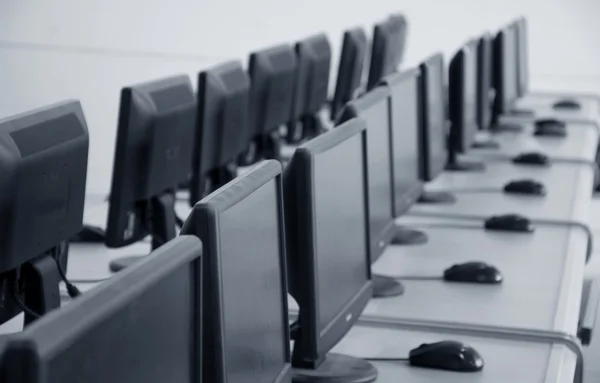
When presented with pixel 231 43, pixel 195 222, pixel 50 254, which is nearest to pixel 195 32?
pixel 231 43

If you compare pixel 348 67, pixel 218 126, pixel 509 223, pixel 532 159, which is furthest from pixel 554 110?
pixel 218 126

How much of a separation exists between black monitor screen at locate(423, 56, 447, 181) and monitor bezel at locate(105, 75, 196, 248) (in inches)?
35.4

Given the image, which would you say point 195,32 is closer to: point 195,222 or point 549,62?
point 549,62

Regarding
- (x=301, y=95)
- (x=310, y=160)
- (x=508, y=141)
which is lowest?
(x=508, y=141)

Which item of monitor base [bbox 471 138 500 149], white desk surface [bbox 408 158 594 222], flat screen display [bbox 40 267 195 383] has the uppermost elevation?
flat screen display [bbox 40 267 195 383]

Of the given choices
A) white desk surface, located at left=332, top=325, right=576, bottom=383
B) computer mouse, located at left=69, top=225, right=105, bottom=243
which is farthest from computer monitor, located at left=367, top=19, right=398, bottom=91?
white desk surface, located at left=332, top=325, right=576, bottom=383

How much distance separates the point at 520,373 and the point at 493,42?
117 inches

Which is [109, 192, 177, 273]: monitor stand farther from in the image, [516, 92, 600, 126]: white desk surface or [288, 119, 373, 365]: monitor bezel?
[516, 92, 600, 126]: white desk surface

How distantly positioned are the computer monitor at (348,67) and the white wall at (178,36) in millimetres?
1721

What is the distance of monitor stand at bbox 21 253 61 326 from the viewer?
6.36ft

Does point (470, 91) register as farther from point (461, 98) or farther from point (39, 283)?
point (39, 283)

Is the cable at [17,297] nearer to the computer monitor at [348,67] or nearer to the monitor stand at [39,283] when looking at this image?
the monitor stand at [39,283]

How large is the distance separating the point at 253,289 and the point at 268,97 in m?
2.05

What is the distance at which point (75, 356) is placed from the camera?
879 mm
